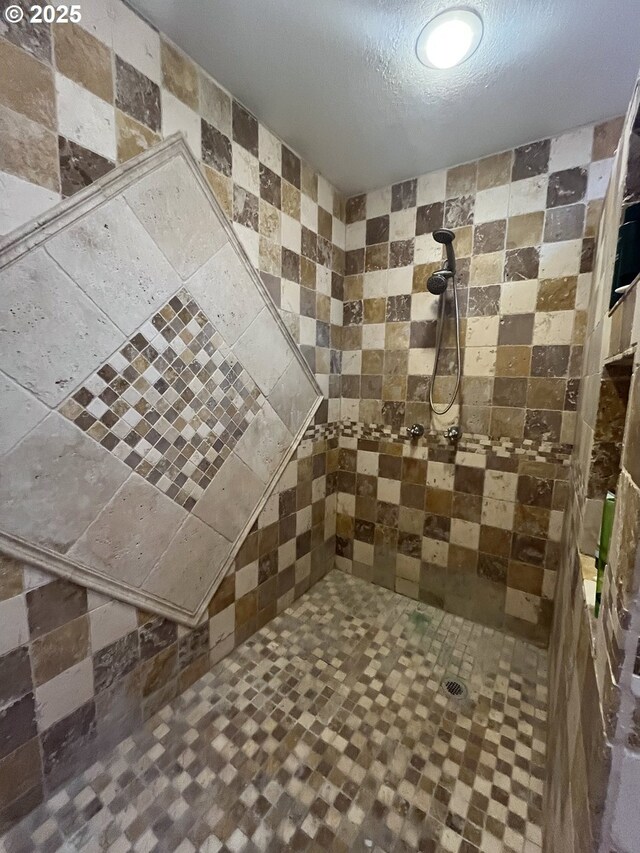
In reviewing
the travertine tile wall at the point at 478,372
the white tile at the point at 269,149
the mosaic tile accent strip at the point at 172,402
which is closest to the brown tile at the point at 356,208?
the travertine tile wall at the point at 478,372

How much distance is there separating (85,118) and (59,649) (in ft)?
4.50

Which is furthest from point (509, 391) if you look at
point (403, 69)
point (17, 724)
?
point (17, 724)

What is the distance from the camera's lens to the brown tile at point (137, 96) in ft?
2.86

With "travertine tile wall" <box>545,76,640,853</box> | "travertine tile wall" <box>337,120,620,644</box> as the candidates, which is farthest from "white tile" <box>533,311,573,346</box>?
"travertine tile wall" <box>545,76,640,853</box>

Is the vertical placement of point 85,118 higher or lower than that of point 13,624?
higher

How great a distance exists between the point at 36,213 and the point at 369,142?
1.24 m

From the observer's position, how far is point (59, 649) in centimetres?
87

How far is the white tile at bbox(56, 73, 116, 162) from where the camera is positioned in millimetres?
781

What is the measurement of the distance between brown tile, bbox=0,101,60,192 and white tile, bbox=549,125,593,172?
1663mm

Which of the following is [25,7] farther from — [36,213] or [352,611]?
[352,611]

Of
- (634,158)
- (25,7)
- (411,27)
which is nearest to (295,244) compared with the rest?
(411,27)

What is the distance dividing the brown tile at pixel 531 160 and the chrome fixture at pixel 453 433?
1.06 m

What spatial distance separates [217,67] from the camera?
1044mm

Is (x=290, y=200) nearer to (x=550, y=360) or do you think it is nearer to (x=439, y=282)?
(x=439, y=282)
